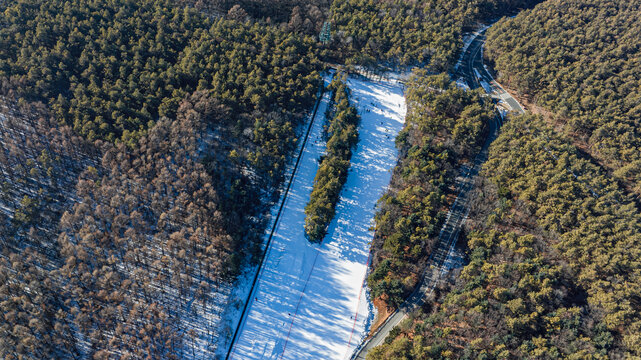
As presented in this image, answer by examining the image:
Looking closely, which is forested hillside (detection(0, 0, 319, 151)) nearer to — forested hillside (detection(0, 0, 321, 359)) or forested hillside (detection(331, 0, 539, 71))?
forested hillside (detection(0, 0, 321, 359))

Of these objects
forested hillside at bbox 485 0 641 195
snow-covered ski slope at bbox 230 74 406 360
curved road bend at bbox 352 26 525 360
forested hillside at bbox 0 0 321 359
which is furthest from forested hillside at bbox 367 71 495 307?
forested hillside at bbox 0 0 321 359

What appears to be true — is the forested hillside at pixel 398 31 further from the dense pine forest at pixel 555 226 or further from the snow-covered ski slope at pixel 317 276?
the snow-covered ski slope at pixel 317 276

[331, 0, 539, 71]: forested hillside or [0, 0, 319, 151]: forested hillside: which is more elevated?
[331, 0, 539, 71]: forested hillside

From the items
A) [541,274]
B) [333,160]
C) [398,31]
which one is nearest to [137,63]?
[333,160]

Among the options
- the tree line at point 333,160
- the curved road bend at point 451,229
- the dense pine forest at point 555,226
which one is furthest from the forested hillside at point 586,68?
the tree line at point 333,160

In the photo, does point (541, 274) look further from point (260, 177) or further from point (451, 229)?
point (260, 177)

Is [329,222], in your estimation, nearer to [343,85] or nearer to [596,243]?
[343,85]

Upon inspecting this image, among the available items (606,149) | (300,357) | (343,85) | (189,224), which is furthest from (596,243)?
(189,224)
